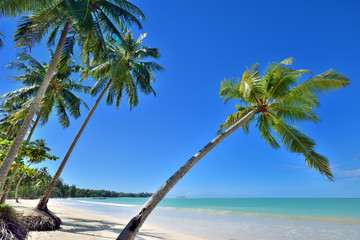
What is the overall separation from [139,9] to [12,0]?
11.6 feet

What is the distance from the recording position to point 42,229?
7.77 metres

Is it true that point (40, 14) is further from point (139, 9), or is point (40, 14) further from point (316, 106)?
point (316, 106)

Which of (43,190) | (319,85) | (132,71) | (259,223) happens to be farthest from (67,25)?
(43,190)

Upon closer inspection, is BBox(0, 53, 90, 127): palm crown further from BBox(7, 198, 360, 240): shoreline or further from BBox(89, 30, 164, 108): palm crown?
BBox(7, 198, 360, 240): shoreline

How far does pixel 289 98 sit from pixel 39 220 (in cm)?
952

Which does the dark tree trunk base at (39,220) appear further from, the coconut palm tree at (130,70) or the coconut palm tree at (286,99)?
the coconut palm tree at (286,99)

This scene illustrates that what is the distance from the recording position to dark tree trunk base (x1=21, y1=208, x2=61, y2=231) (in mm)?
7590

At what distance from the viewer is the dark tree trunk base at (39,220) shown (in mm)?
7590

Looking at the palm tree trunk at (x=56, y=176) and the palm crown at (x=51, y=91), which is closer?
the palm tree trunk at (x=56, y=176)

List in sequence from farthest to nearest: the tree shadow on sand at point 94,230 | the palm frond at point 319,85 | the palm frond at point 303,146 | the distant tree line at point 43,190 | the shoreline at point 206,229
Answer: the distant tree line at point 43,190 → the shoreline at point 206,229 → the tree shadow on sand at point 94,230 → the palm frond at point 303,146 → the palm frond at point 319,85

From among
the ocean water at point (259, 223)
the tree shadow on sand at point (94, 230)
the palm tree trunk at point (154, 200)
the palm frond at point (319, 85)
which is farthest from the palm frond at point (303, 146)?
the tree shadow on sand at point (94, 230)

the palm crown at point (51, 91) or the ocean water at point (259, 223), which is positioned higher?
the palm crown at point (51, 91)

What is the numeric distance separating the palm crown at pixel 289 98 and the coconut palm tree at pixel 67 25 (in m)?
4.60

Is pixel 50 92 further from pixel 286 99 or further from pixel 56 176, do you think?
pixel 286 99
